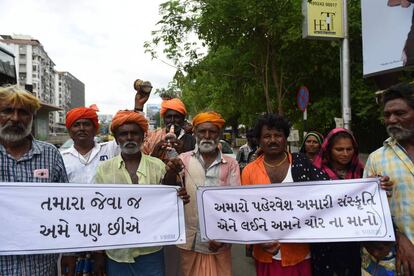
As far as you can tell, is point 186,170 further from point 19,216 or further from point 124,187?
point 19,216

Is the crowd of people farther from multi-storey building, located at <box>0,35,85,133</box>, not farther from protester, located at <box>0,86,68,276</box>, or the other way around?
multi-storey building, located at <box>0,35,85,133</box>

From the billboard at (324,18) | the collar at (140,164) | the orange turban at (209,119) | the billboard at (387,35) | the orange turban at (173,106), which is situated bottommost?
the collar at (140,164)

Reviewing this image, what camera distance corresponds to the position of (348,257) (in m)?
3.18

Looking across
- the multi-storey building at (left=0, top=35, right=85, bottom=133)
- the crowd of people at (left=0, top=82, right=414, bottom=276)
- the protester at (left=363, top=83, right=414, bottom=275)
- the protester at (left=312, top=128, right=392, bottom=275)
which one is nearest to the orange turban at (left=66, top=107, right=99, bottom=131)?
the crowd of people at (left=0, top=82, right=414, bottom=276)

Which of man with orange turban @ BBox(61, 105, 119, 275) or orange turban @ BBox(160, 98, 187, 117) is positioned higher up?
orange turban @ BBox(160, 98, 187, 117)

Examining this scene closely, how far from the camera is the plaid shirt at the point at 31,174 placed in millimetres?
2697

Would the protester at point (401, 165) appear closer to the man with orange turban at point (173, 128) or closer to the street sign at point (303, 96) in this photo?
the man with orange turban at point (173, 128)

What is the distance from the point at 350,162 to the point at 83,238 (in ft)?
7.67

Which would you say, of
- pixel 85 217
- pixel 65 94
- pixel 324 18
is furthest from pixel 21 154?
pixel 65 94

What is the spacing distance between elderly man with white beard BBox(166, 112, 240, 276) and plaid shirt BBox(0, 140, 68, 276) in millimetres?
1083

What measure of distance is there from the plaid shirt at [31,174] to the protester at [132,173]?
0.42 m

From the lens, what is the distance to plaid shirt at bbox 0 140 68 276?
8.85 ft

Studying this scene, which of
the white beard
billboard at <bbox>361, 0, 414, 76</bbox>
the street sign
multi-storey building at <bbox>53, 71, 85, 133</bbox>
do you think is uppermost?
multi-storey building at <bbox>53, 71, 85, 133</bbox>

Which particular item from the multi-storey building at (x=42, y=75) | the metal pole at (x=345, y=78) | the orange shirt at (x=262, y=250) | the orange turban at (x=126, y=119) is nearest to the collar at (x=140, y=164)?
the orange turban at (x=126, y=119)
